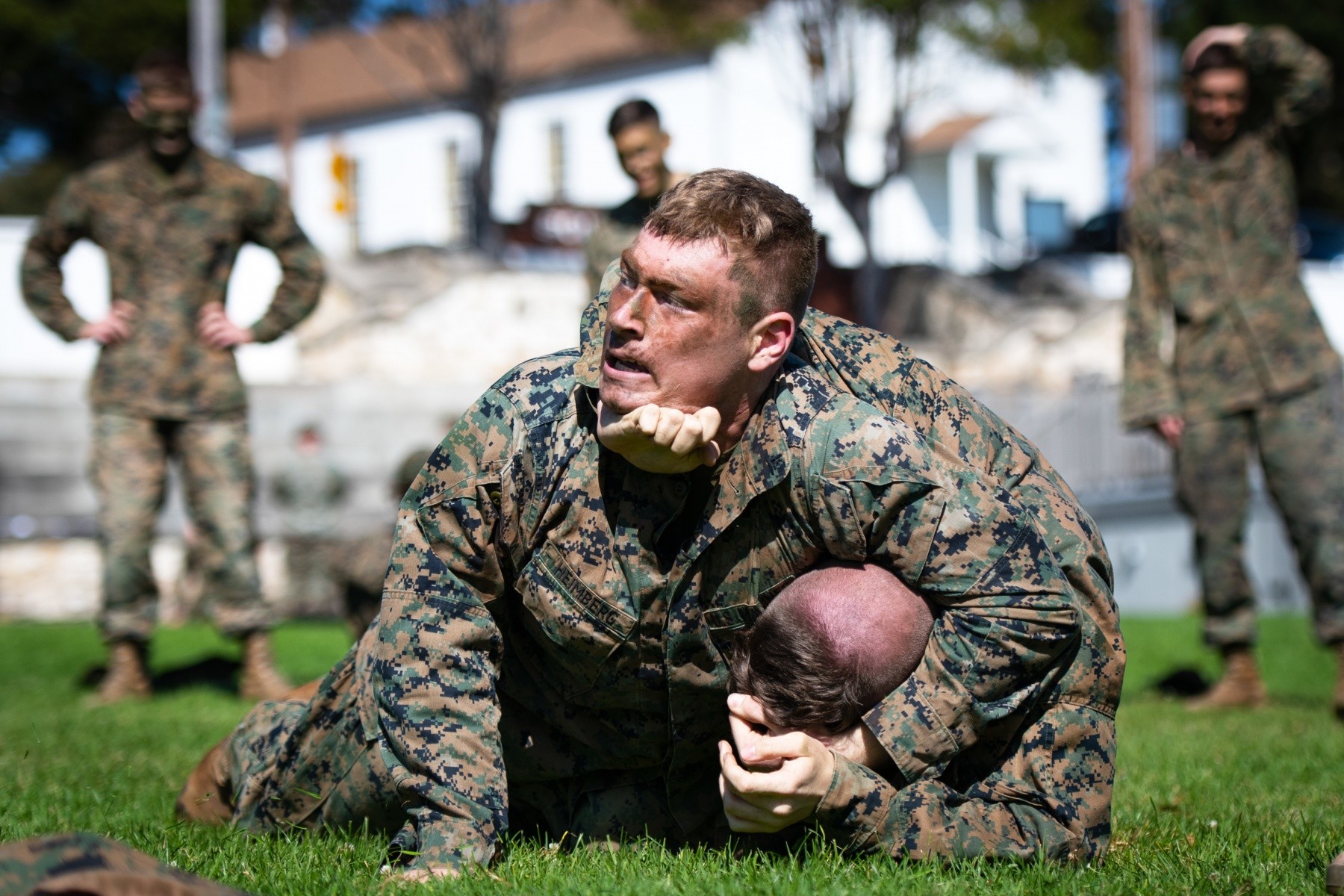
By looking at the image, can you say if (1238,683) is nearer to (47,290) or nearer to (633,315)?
(633,315)

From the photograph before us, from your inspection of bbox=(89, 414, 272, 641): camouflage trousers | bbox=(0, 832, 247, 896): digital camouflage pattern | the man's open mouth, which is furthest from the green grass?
the man's open mouth

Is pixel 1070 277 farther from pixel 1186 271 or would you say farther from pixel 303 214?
pixel 1186 271

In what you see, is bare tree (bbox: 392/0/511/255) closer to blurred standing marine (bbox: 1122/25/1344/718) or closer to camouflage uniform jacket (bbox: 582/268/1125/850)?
blurred standing marine (bbox: 1122/25/1344/718)

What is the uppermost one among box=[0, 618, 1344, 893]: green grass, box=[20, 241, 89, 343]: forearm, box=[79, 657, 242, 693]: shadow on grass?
box=[20, 241, 89, 343]: forearm

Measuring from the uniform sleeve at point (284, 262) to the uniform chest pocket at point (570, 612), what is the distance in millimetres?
5015

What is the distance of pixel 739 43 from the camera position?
103 feet

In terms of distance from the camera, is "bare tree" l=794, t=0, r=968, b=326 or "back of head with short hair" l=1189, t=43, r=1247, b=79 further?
"bare tree" l=794, t=0, r=968, b=326

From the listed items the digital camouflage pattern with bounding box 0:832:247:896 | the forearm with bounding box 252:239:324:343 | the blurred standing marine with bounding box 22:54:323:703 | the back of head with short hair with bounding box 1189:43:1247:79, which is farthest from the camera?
the forearm with bounding box 252:239:324:343

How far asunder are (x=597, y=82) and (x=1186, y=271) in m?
35.9

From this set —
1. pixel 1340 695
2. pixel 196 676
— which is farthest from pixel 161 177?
pixel 1340 695

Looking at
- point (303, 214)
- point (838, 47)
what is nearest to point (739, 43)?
point (838, 47)

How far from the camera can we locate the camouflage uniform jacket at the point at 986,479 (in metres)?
3.43

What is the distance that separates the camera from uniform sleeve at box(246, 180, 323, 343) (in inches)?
319

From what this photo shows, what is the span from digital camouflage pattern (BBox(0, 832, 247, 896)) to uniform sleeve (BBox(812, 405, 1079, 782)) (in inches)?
59.2
